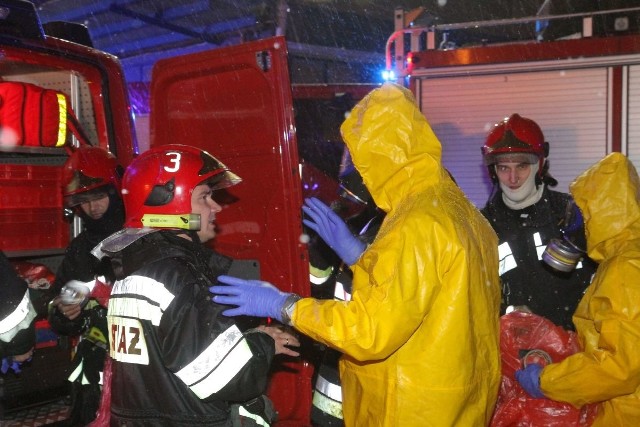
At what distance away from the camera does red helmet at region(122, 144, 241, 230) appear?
8.10 feet

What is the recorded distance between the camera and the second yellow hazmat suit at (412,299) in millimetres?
2102

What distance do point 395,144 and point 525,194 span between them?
186cm

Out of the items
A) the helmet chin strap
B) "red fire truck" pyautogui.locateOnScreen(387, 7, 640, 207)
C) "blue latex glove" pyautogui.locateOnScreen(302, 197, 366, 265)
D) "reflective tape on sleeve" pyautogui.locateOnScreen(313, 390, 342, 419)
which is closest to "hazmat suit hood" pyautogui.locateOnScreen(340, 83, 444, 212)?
"blue latex glove" pyautogui.locateOnScreen(302, 197, 366, 265)

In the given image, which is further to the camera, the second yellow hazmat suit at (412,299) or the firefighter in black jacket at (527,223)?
the firefighter in black jacket at (527,223)

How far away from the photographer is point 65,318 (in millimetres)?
3520

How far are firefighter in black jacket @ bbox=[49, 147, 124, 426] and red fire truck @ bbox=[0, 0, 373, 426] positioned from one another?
289 mm

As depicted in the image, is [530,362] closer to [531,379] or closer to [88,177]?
[531,379]

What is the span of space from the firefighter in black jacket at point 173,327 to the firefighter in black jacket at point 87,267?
1321 millimetres

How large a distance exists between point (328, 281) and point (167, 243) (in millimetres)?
1620

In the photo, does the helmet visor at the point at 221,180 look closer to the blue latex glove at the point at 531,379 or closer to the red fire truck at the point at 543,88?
the blue latex glove at the point at 531,379

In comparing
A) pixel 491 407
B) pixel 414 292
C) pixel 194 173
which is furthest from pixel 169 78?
pixel 491 407

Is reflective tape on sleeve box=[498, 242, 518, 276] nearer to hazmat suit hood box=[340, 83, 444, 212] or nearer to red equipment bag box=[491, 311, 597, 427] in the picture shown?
red equipment bag box=[491, 311, 597, 427]

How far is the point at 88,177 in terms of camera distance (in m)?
3.79

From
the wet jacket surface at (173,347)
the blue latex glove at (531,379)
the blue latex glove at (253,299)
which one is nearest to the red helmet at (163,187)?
the wet jacket surface at (173,347)
